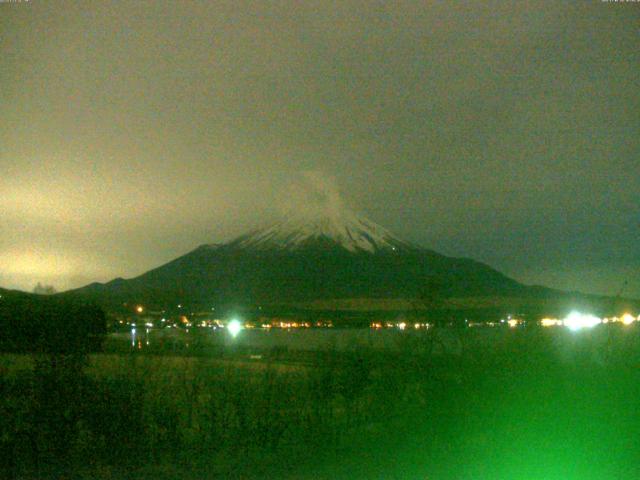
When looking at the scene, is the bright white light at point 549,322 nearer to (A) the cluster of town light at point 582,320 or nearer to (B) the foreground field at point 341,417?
(A) the cluster of town light at point 582,320

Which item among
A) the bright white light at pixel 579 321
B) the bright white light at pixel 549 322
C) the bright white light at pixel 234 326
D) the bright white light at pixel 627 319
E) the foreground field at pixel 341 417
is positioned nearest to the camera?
the foreground field at pixel 341 417

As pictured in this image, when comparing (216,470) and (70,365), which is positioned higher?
(70,365)

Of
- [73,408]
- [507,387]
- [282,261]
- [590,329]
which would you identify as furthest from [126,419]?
[282,261]

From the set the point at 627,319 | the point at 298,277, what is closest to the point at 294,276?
the point at 298,277

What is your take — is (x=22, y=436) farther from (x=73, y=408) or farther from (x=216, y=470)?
(x=216, y=470)

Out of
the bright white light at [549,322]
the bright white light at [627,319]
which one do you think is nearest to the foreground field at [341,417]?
the bright white light at [549,322]

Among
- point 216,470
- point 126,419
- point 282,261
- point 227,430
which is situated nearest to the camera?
point 216,470
